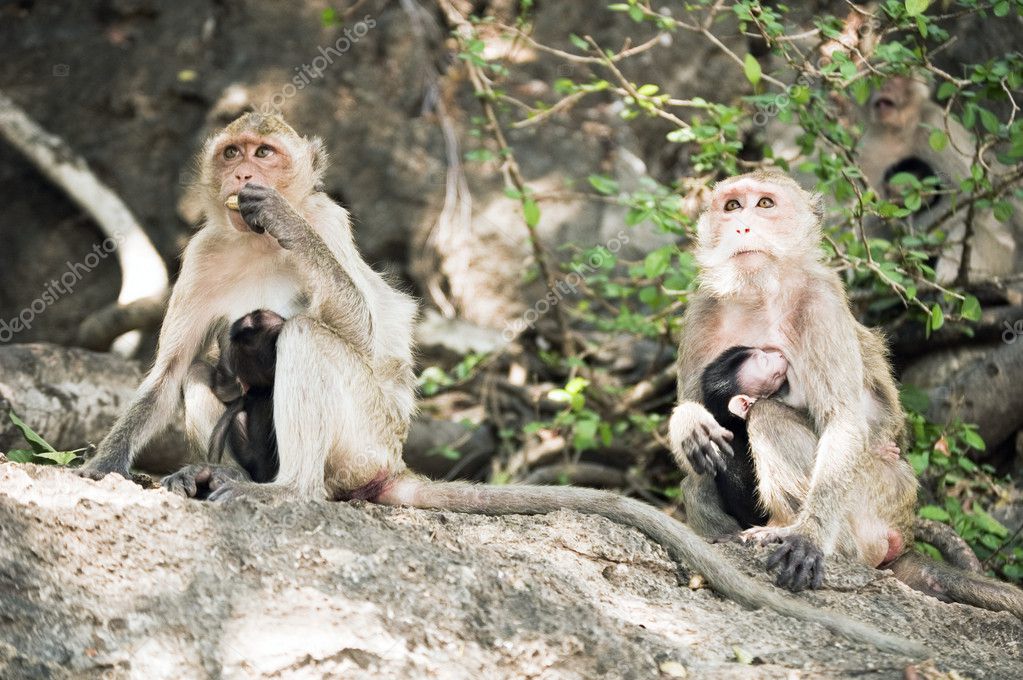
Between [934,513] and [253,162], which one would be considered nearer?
[253,162]

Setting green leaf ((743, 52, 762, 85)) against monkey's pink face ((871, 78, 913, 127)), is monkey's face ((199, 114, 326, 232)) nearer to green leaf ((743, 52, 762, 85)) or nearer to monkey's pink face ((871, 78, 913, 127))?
green leaf ((743, 52, 762, 85))

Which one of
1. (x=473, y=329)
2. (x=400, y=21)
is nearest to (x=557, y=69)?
(x=400, y=21)

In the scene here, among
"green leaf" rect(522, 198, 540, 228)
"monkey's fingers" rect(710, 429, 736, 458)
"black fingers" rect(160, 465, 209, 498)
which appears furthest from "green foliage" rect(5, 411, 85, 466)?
"green leaf" rect(522, 198, 540, 228)

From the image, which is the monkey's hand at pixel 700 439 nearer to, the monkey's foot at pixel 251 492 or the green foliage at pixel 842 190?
the green foliage at pixel 842 190

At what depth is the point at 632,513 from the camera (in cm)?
499

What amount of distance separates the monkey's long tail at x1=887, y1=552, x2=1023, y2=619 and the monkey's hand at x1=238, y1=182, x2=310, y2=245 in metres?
3.01

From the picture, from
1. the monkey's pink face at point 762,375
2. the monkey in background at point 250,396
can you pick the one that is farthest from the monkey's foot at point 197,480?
the monkey's pink face at point 762,375

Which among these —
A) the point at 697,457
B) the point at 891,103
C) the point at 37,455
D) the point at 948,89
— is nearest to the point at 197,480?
the point at 37,455

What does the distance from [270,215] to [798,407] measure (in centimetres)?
253

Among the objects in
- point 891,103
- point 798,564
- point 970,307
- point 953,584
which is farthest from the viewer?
point 891,103

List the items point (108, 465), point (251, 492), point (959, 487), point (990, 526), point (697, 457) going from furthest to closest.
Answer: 1. point (959, 487)
2. point (990, 526)
3. point (697, 457)
4. point (108, 465)
5. point (251, 492)

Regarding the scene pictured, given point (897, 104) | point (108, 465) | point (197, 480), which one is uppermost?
point (897, 104)

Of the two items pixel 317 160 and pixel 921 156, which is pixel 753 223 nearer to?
pixel 317 160

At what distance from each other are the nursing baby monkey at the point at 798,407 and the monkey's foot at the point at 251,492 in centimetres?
185
